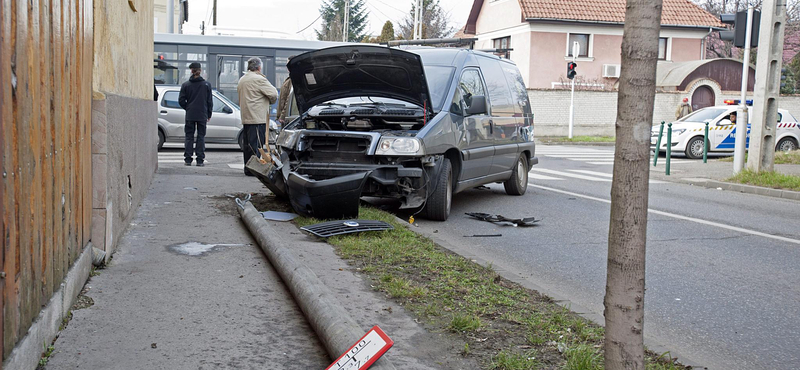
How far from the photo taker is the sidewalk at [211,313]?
358 cm

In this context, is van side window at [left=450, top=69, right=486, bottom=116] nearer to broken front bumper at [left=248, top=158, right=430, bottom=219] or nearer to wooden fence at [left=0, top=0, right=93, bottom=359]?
broken front bumper at [left=248, top=158, right=430, bottom=219]

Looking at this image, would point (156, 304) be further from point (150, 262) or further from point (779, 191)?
point (779, 191)

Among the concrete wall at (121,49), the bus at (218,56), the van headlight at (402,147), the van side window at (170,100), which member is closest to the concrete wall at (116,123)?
the concrete wall at (121,49)

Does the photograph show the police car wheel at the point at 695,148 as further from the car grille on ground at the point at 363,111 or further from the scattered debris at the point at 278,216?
the scattered debris at the point at 278,216

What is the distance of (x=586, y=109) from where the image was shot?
34281 millimetres


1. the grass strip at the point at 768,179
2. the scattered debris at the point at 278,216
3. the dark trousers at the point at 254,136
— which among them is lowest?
the scattered debris at the point at 278,216

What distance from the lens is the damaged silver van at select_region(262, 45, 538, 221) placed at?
26.2 ft

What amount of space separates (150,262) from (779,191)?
1099 centimetres

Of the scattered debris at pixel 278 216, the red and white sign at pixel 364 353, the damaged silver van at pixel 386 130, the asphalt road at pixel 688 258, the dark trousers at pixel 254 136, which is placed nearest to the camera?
the red and white sign at pixel 364 353

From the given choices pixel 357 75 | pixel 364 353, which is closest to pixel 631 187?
pixel 364 353

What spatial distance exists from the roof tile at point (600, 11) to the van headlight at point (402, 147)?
31.3m

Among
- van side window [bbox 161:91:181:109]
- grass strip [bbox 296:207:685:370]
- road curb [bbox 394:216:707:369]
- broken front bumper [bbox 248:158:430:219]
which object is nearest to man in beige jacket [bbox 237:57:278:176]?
broken front bumper [bbox 248:158:430:219]

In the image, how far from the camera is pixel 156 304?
4.45m

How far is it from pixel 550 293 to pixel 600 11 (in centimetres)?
3694
